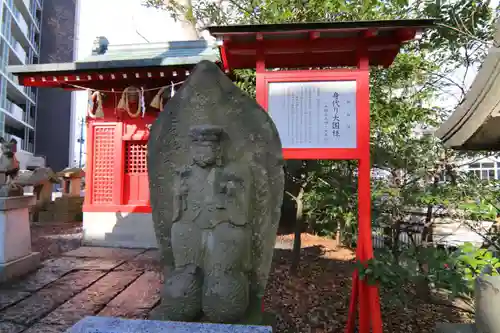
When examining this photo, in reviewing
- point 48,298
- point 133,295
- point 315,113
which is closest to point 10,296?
point 48,298

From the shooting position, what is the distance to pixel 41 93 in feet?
93.5

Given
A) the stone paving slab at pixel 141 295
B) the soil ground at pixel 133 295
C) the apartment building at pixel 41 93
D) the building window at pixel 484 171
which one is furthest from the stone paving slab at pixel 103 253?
the apartment building at pixel 41 93

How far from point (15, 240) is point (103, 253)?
1.78m

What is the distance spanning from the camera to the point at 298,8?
467 centimetres

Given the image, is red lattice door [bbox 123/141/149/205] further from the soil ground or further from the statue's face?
the statue's face

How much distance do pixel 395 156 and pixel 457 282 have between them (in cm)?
208

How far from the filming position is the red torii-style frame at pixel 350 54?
2.83 metres

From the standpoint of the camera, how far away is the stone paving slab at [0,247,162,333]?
3423mm

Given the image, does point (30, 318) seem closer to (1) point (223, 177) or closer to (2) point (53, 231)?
(1) point (223, 177)

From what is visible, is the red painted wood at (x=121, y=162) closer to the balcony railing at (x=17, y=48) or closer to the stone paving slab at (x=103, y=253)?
the stone paving slab at (x=103, y=253)

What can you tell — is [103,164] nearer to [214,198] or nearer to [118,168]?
[118,168]

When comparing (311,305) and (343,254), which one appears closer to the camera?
(311,305)

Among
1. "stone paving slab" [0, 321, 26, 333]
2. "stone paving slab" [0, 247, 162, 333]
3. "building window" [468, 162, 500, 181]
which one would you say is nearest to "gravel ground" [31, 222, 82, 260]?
"stone paving slab" [0, 247, 162, 333]

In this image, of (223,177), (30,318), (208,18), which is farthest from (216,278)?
(208,18)
